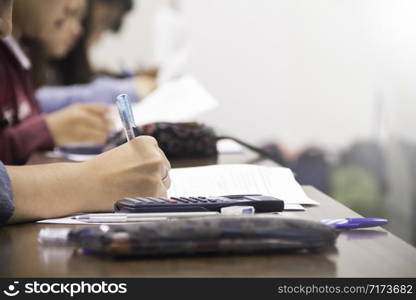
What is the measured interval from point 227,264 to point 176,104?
1151mm

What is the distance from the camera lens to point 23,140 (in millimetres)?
1697

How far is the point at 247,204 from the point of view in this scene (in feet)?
2.57

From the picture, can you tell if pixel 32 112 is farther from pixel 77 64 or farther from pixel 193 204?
pixel 193 204

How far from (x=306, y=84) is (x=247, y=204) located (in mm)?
2454

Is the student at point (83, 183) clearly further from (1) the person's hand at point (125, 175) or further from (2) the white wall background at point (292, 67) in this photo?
(2) the white wall background at point (292, 67)

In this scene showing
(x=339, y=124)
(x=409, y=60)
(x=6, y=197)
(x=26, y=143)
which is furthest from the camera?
(x=339, y=124)

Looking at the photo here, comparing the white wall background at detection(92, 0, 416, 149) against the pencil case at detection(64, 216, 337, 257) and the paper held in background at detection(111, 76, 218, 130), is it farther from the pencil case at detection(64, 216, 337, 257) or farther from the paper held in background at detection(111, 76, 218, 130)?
the pencil case at detection(64, 216, 337, 257)

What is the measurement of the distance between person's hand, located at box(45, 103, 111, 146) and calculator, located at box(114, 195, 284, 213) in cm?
103

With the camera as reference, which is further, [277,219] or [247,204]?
[247,204]

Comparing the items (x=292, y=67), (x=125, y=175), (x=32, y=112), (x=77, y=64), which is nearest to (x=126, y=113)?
(x=125, y=175)

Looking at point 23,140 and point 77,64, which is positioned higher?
point 77,64

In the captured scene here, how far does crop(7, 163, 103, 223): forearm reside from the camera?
79cm

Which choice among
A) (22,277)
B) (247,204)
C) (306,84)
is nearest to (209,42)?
(306,84)

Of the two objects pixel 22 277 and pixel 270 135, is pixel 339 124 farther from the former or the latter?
pixel 22 277
